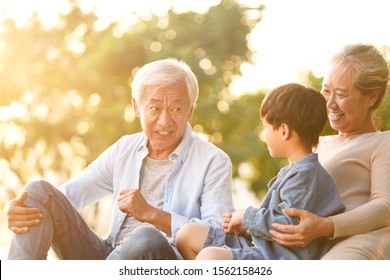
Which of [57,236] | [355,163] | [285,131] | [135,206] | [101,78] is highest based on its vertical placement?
[101,78]

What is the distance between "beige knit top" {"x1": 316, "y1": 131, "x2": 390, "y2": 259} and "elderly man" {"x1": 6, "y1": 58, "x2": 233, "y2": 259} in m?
0.41

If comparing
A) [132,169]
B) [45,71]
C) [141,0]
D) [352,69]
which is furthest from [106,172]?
[45,71]

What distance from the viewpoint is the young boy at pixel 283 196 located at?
2109mm

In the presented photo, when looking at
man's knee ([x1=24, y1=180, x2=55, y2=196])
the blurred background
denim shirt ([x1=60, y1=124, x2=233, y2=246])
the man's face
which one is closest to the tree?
the blurred background

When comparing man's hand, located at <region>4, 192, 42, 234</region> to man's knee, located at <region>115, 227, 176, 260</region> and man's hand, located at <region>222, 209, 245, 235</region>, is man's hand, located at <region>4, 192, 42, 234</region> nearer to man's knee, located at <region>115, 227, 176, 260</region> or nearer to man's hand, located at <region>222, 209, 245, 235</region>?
man's knee, located at <region>115, 227, 176, 260</region>

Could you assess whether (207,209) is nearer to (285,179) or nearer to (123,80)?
(285,179)

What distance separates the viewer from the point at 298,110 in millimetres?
2199

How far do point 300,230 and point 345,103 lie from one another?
0.57 meters

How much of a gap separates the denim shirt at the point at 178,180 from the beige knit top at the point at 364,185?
1.29 ft

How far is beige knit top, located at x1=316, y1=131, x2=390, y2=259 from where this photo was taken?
2.16 metres

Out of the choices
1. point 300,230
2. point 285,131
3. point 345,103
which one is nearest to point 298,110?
point 285,131

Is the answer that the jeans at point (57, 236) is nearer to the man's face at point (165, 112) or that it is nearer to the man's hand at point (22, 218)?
the man's hand at point (22, 218)

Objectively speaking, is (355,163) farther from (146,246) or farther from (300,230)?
(146,246)

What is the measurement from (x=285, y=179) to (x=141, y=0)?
6.87 m
